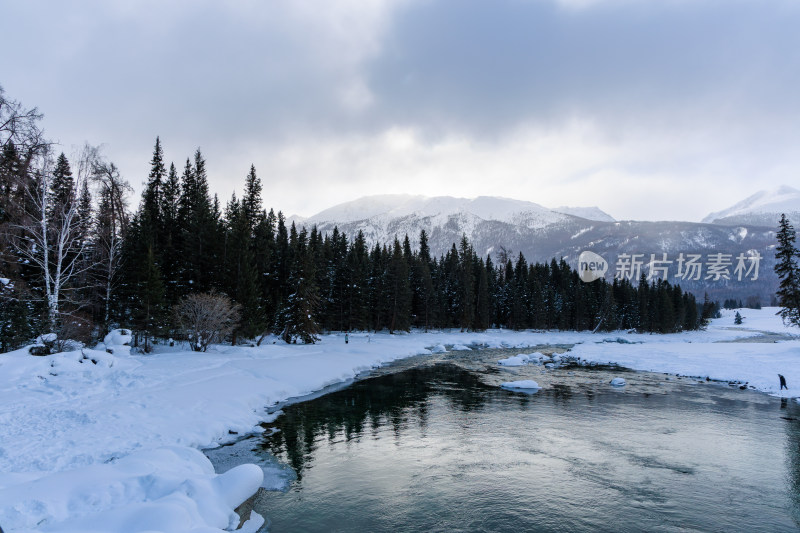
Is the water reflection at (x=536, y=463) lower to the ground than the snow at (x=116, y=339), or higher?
lower

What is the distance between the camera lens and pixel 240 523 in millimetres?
9172

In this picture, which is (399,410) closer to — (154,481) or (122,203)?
(154,481)

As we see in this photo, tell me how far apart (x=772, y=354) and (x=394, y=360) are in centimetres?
3542

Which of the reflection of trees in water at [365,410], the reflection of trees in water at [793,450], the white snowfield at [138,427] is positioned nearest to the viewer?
the white snowfield at [138,427]

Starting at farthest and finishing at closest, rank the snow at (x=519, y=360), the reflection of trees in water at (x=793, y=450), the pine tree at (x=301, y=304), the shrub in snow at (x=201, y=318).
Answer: the pine tree at (x=301, y=304) → the snow at (x=519, y=360) → the shrub in snow at (x=201, y=318) → the reflection of trees in water at (x=793, y=450)

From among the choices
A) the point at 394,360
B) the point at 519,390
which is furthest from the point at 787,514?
the point at 394,360

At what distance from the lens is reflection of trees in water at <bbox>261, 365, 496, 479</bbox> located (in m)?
15.7

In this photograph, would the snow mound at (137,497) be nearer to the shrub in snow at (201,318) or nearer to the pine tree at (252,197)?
the shrub in snow at (201,318)

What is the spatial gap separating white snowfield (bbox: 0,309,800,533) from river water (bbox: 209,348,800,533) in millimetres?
1865

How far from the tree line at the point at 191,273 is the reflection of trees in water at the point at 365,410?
1296 centimetres

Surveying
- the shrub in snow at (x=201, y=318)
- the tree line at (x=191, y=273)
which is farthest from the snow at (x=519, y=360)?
the shrub in snow at (x=201, y=318)

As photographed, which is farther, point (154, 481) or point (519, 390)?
point (519, 390)

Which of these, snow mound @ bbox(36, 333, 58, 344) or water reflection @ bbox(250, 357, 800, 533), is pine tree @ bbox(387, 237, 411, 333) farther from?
snow mound @ bbox(36, 333, 58, 344)

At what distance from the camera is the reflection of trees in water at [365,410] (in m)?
15.7
